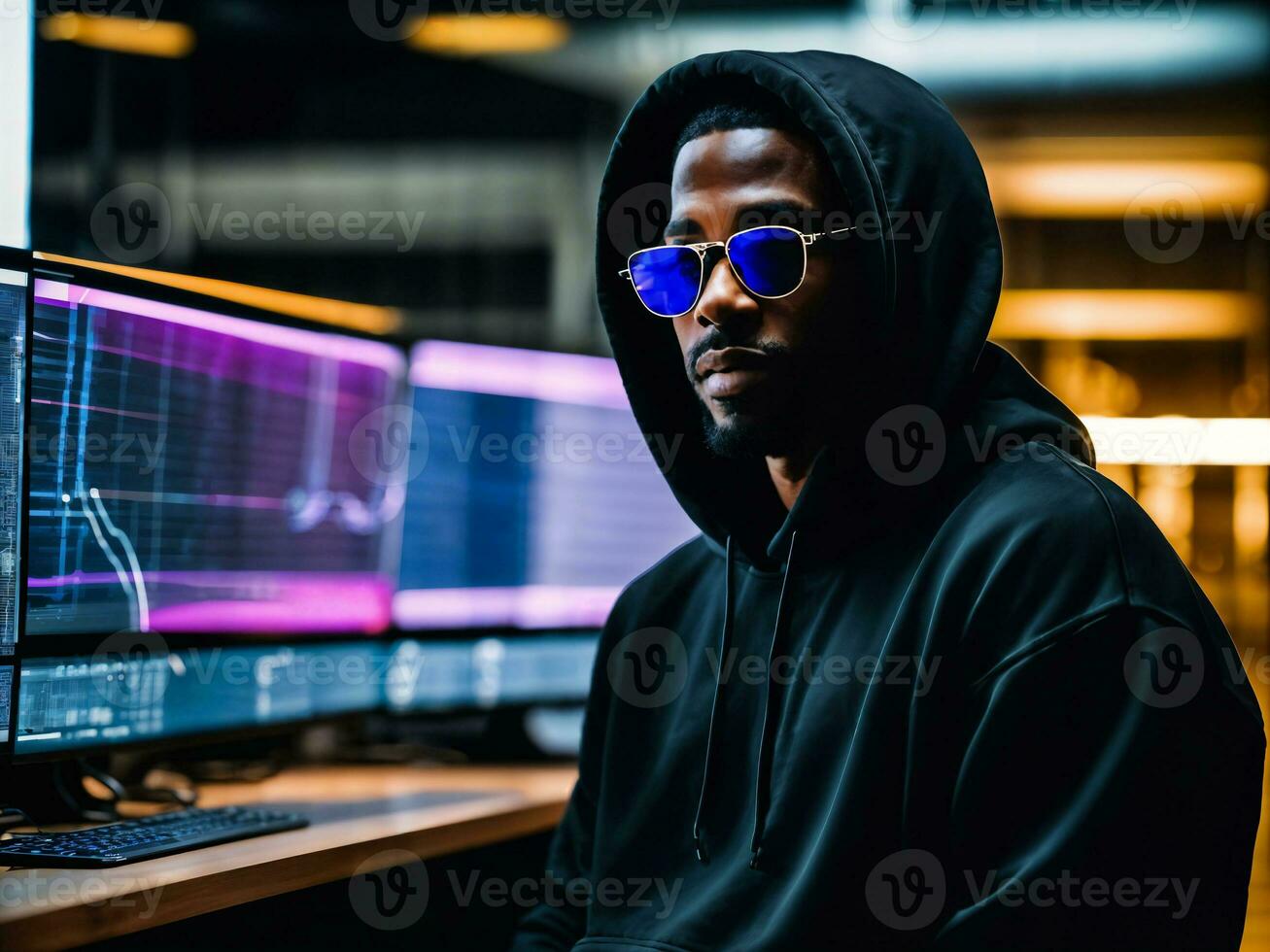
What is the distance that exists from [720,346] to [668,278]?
3.7 inches

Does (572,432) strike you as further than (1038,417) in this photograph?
Yes

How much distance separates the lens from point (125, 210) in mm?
2762

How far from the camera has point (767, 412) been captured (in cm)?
108

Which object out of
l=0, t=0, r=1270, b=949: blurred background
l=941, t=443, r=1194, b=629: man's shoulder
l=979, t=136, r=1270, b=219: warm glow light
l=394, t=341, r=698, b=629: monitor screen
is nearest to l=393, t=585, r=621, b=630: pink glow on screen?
l=394, t=341, r=698, b=629: monitor screen

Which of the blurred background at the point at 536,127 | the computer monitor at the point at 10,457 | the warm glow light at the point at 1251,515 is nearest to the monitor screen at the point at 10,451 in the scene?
the computer monitor at the point at 10,457

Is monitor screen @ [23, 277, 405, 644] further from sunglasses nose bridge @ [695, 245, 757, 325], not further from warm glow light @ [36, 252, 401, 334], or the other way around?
sunglasses nose bridge @ [695, 245, 757, 325]

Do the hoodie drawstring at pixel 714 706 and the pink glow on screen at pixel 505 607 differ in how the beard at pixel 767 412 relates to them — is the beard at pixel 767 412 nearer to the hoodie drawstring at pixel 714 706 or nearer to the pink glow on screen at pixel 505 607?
the hoodie drawstring at pixel 714 706

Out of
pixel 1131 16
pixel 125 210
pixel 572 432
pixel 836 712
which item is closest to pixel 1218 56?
pixel 1131 16

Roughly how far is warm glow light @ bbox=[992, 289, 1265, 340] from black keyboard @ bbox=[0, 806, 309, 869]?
338 cm

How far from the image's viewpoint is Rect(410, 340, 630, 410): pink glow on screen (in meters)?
1.85

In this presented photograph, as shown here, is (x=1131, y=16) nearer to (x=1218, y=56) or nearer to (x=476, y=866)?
(x=1218, y=56)

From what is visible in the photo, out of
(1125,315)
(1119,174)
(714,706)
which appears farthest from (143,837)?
(1125,315)

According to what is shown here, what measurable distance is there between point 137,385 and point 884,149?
89cm

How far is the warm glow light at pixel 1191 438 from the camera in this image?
366 cm
